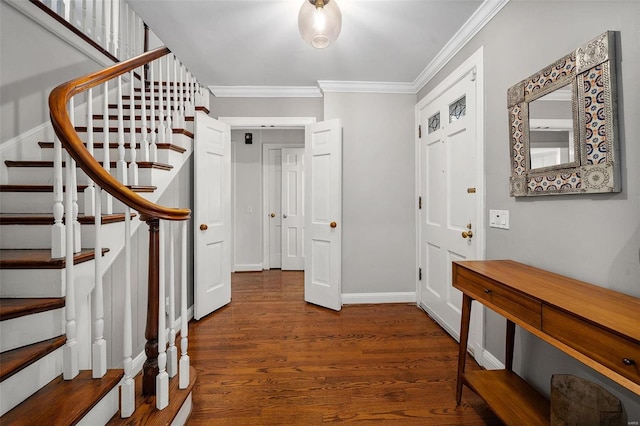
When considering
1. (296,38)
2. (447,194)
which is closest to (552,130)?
(447,194)

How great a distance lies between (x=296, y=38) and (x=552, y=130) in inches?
76.0

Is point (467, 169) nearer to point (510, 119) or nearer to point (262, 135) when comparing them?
point (510, 119)

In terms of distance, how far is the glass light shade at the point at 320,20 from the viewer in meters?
1.56

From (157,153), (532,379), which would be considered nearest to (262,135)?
(157,153)

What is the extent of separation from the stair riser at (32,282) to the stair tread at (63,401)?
375 mm

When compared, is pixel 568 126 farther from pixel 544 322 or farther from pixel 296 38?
pixel 296 38

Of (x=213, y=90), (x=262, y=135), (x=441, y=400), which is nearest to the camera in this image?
(x=441, y=400)

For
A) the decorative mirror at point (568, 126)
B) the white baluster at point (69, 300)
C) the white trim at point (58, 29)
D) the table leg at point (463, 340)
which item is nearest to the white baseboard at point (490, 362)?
the table leg at point (463, 340)

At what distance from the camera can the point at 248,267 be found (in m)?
4.63

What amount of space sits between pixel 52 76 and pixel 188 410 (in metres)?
2.42

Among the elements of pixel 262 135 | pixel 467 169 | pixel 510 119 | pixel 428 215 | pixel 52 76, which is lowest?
pixel 428 215

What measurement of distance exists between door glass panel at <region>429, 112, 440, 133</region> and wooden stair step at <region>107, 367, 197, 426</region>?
2881 millimetres

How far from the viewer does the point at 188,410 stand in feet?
4.91

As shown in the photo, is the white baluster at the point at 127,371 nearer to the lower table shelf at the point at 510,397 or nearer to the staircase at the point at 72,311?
the staircase at the point at 72,311
